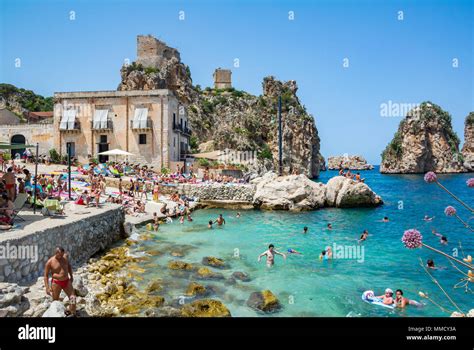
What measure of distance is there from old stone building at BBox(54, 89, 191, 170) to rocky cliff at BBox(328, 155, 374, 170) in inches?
5872

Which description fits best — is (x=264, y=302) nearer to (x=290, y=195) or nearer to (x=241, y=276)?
(x=241, y=276)

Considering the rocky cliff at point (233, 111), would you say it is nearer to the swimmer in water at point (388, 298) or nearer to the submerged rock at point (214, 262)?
the submerged rock at point (214, 262)

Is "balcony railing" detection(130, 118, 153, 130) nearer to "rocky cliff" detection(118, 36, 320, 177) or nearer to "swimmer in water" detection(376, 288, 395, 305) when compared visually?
"rocky cliff" detection(118, 36, 320, 177)

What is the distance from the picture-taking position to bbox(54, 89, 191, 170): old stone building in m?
33.9

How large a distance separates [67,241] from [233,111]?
180 feet

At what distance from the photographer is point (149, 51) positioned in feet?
187

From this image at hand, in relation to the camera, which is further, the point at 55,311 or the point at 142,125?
the point at 142,125

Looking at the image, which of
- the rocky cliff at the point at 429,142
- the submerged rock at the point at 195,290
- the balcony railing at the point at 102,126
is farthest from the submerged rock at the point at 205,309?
the rocky cliff at the point at 429,142

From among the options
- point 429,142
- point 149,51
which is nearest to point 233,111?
point 149,51

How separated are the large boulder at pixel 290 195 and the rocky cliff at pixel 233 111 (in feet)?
66.4

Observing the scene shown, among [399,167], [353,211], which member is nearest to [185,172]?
[353,211]

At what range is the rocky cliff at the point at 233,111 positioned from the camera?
169ft

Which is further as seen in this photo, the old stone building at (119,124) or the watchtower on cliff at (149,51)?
the watchtower on cliff at (149,51)
